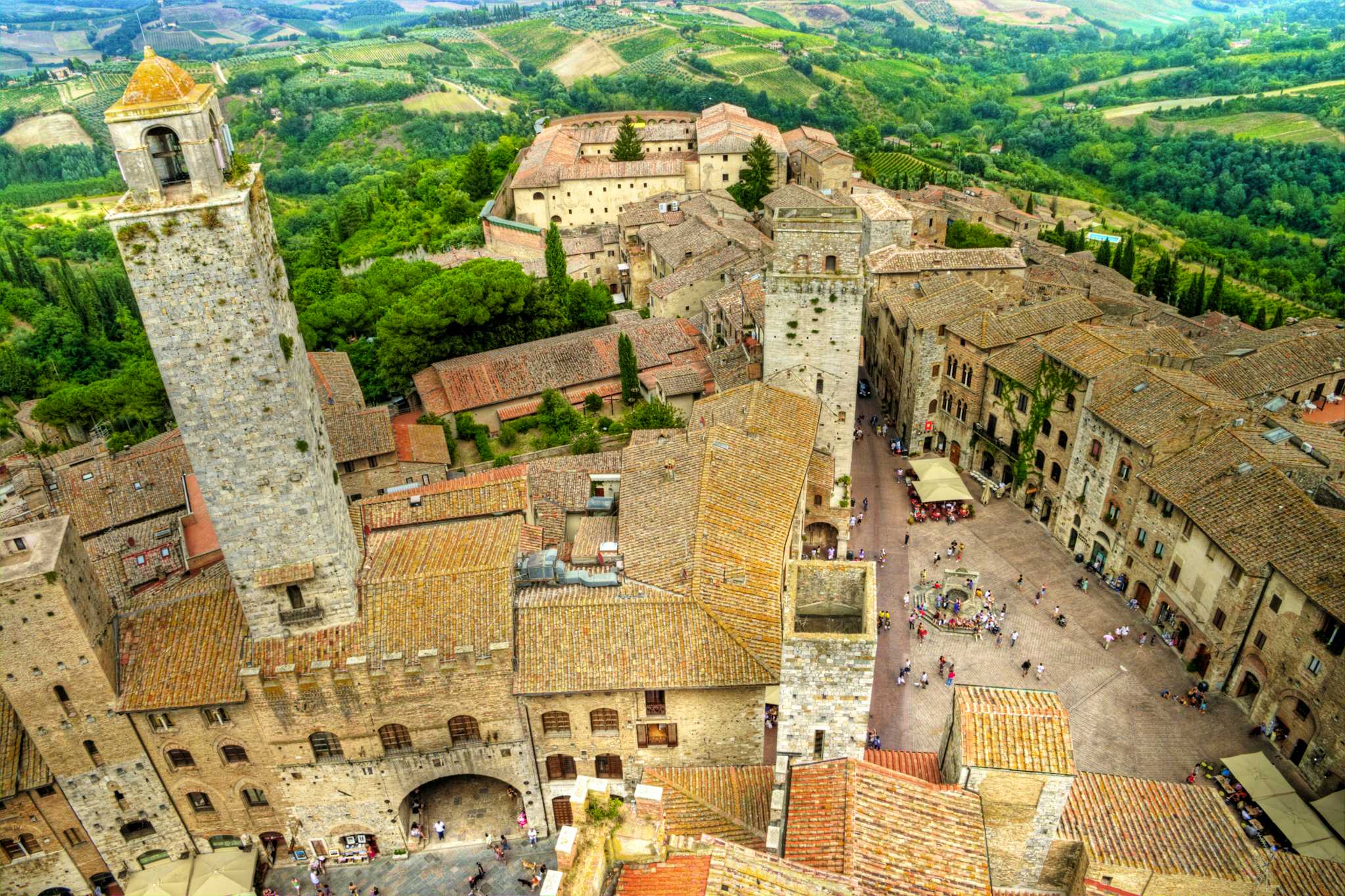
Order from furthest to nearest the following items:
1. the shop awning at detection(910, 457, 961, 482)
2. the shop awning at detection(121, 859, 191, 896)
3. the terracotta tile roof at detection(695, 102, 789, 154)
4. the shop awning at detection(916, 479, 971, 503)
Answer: the terracotta tile roof at detection(695, 102, 789, 154)
the shop awning at detection(910, 457, 961, 482)
the shop awning at detection(916, 479, 971, 503)
the shop awning at detection(121, 859, 191, 896)

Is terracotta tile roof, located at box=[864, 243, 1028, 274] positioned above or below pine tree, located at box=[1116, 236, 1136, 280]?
above

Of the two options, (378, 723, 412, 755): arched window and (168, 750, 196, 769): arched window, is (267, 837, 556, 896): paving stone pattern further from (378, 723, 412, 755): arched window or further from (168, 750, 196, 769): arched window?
(168, 750, 196, 769): arched window

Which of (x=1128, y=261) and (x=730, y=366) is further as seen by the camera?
(x=1128, y=261)

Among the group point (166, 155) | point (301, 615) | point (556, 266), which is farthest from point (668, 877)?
point (556, 266)

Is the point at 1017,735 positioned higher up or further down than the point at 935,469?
higher up

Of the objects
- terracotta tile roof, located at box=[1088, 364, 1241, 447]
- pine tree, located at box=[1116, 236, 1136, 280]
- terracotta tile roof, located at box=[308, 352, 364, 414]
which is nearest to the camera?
terracotta tile roof, located at box=[1088, 364, 1241, 447]

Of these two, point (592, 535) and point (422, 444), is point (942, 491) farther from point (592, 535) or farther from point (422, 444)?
point (422, 444)

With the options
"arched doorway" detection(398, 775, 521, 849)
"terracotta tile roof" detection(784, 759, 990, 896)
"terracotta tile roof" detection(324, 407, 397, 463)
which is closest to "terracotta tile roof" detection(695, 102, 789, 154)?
"terracotta tile roof" detection(324, 407, 397, 463)
